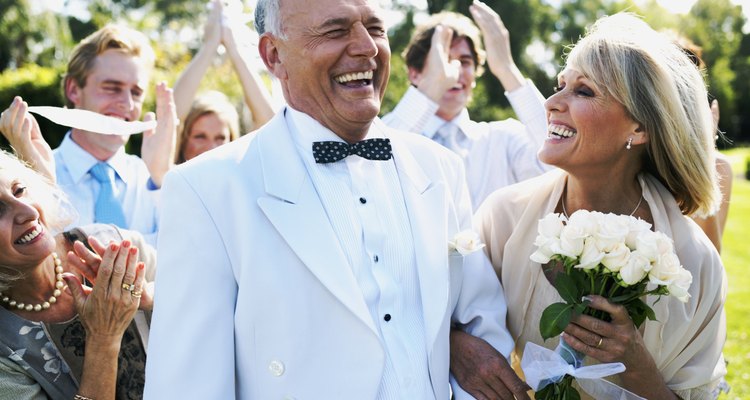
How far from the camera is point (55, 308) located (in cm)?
313

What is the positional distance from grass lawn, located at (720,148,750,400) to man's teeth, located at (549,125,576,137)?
3.33 metres

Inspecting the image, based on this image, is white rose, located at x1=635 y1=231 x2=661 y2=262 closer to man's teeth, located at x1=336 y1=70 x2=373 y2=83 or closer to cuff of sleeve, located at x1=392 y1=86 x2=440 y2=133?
man's teeth, located at x1=336 y1=70 x2=373 y2=83

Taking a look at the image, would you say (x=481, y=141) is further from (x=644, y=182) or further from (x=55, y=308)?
(x=55, y=308)

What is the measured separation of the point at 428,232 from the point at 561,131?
2.74 ft

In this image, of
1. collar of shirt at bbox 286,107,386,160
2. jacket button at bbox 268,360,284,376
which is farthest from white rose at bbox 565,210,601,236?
jacket button at bbox 268,360,284,376

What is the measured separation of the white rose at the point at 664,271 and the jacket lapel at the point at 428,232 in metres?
0.70

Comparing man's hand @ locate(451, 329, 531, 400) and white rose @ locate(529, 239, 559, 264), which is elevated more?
white rose @ locate(529, 239, 559, 264)

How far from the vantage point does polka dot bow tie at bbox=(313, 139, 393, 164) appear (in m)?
2.61

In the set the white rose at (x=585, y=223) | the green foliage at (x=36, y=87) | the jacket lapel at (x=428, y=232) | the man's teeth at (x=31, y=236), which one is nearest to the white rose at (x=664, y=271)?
the white rose at (x=585, y=223)

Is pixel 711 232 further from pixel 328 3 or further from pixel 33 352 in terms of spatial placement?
pixel 33 352

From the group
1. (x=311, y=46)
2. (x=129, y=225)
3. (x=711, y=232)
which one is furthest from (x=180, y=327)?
(x=711, y=232)

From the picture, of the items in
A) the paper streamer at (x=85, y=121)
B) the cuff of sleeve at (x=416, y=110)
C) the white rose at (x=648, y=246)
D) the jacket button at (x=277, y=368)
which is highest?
the white rose at (x=648, y=246)

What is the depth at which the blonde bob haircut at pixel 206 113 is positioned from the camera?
17.4 feet

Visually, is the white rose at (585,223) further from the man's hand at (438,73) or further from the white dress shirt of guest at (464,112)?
the man's hand at (438,73)
